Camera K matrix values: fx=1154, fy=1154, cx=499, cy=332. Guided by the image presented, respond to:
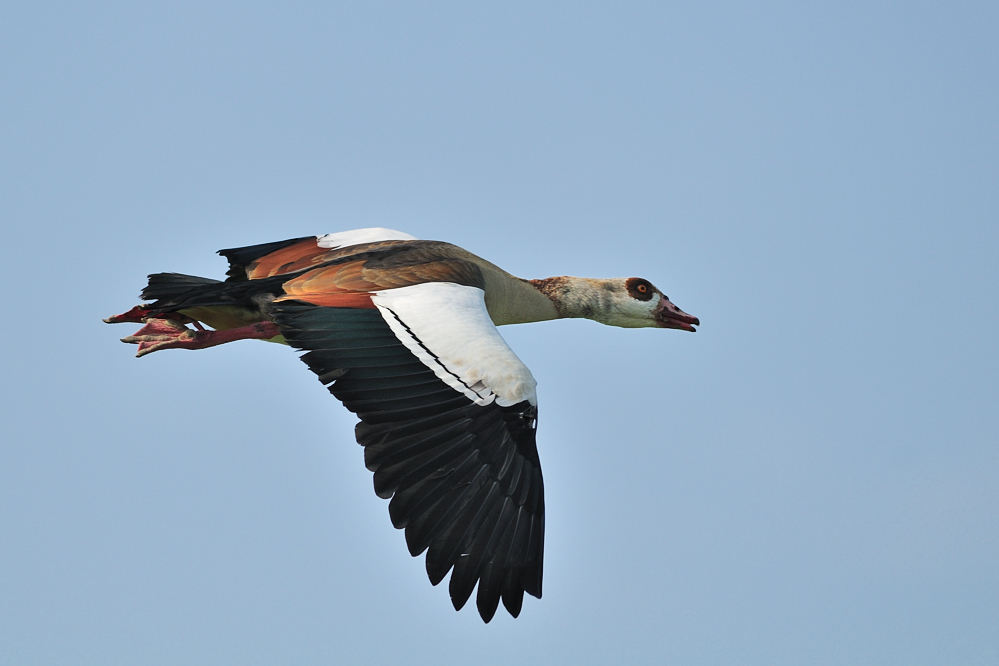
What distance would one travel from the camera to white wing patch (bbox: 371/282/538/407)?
6.96 metres

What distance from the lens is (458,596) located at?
645 centimetres

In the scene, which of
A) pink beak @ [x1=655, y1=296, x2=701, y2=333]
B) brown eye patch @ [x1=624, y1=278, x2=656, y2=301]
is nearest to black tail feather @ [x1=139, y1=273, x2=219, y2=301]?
brown eye patch @ [x1=624, y1=278, x2=656, y2=301]

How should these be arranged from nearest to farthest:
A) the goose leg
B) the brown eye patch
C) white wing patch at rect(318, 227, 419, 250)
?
the goose leg, white wing patch at rect(318, 227, 419, 250), the brown eye patch

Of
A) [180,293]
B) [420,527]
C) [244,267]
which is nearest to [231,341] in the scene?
[180,293]

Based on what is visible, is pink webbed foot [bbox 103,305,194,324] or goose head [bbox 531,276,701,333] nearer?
pink webbed foot [bbox 103,305,194,324]

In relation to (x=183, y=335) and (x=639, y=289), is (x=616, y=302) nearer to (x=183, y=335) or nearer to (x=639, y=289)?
(x=639, y=289)

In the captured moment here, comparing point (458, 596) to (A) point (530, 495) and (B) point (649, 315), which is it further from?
(B) point (649, 315)

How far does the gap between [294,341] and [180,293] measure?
1.53 metres

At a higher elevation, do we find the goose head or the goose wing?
the goose head

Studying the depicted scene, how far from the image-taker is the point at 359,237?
9656 mm

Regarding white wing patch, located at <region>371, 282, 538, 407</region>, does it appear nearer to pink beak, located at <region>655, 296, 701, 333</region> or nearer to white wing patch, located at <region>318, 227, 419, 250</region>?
white wing patch, located at <region>318, 227, 419, 250</region>

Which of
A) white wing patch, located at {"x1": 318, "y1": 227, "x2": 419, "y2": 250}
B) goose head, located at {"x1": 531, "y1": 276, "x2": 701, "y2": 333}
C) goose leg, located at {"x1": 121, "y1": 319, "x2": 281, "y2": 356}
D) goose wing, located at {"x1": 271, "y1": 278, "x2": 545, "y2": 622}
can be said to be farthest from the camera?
goose head, located at {"x1": 531, "y1": 276, "x2": 701, "y2": 333}

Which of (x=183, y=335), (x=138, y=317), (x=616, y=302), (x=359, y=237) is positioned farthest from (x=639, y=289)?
(x=138, y=317)

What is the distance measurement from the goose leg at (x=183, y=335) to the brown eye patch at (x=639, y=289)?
3.45m
